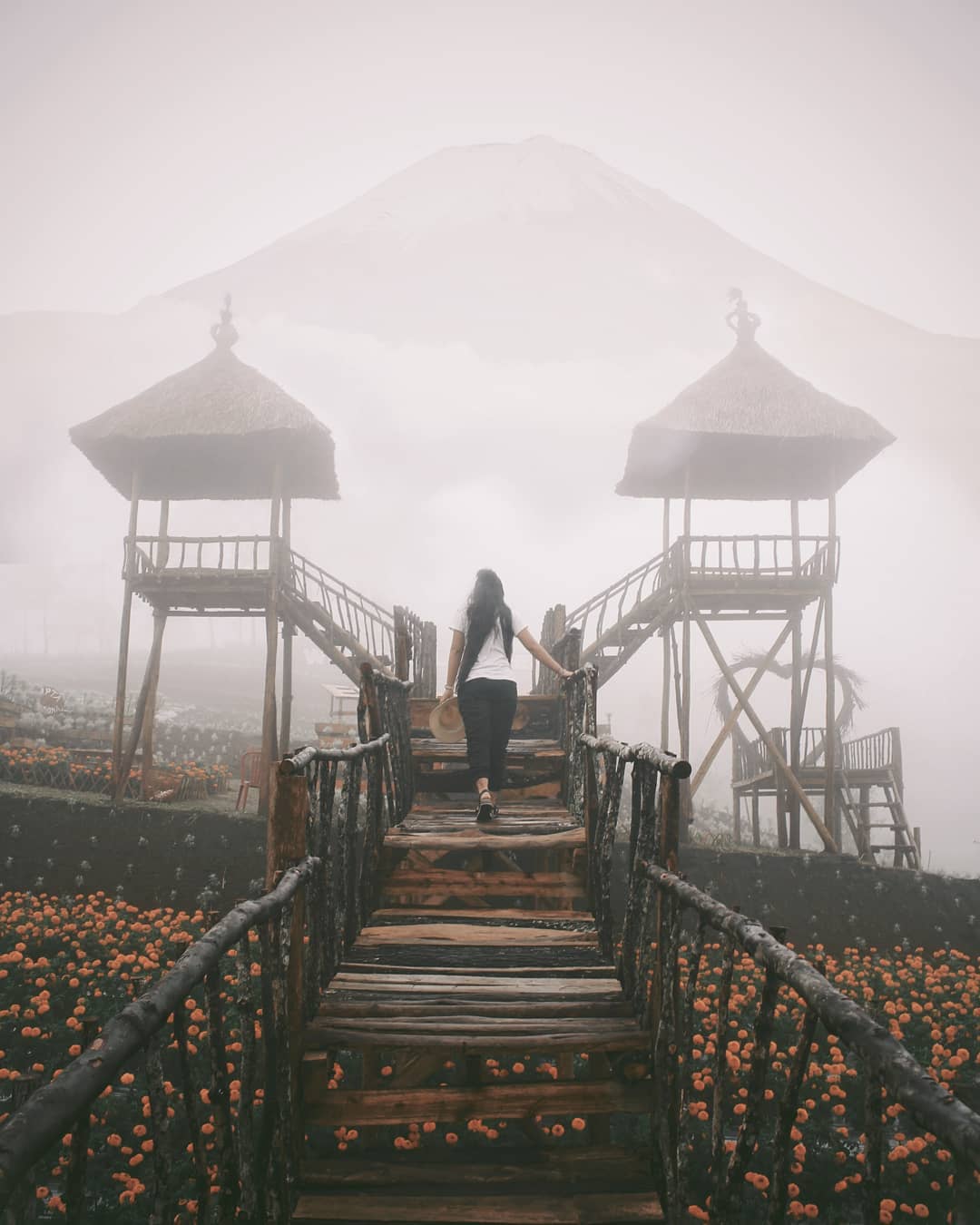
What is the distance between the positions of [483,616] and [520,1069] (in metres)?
3.29

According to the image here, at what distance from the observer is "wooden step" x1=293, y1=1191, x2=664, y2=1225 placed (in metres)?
2.59

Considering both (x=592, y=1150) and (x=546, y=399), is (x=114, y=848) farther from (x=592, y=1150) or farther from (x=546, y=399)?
(x=546, y=399)

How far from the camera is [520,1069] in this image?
17.6ft

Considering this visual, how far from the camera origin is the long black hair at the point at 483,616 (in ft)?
17.9

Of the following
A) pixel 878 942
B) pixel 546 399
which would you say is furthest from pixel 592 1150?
pixel 546 399

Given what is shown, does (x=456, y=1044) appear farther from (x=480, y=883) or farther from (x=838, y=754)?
(x=838, y=754)

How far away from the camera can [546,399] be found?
163 m

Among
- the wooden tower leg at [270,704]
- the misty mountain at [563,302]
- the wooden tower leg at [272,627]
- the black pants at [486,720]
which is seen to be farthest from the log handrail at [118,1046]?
the misty mountain at [563,302]

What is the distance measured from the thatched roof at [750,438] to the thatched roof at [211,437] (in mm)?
6634

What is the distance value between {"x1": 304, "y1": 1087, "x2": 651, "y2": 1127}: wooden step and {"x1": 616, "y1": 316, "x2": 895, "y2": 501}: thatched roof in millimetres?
12491

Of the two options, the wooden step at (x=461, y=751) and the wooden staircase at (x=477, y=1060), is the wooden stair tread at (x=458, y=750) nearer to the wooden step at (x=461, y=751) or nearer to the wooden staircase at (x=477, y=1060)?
the wooden step at (x=461, y=751)

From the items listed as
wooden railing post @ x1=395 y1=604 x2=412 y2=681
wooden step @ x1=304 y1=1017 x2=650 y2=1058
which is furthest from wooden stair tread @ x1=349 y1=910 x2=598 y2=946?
wooden railing post @ x1=395 y1=604 x2=412 y2=681

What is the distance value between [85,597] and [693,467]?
96.6m

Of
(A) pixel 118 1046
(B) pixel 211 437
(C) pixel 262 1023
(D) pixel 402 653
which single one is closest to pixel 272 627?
(B) pixel 211 437
